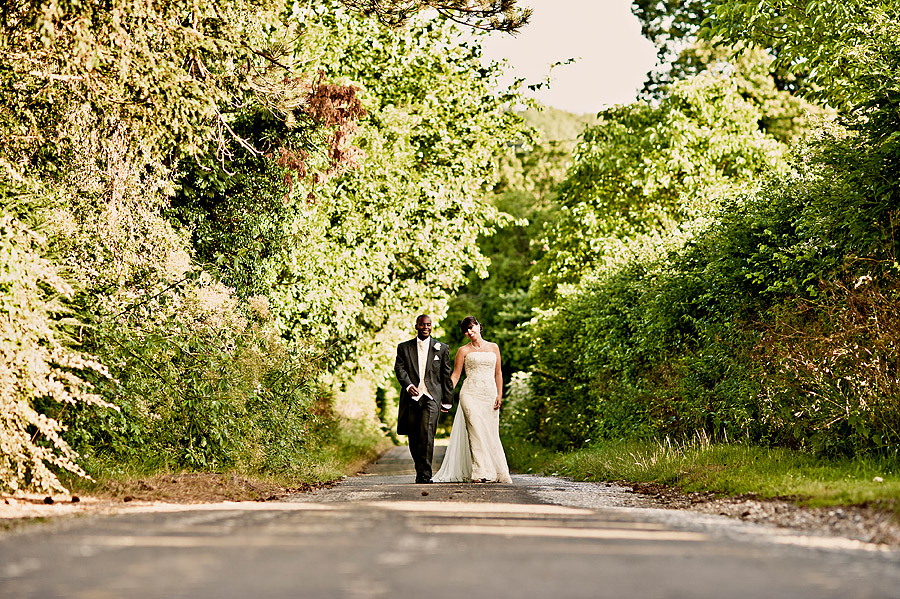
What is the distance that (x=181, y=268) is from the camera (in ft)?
48.5

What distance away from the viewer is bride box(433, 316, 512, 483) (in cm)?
1577

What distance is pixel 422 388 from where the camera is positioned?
1570 centimetres

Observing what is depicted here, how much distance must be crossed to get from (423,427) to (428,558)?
1007 centimetres

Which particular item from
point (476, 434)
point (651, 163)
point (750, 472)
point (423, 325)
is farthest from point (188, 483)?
point (651, 163)

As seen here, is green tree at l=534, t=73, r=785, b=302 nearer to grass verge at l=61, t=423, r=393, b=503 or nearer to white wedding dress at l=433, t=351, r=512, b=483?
white wedding dress at l=433, t=351, r=512, b=483

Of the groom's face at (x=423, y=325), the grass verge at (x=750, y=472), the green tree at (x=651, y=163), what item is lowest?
the grass verge at (x=750, y=472)

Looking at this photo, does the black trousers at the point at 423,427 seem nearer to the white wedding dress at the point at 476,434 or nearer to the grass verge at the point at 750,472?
the white wedding dress at the point at 476,434

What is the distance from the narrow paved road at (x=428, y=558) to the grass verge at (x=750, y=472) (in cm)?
110

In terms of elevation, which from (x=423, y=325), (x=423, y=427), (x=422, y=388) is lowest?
(x=423, y=427)

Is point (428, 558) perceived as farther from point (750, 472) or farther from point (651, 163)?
point (651, 163)

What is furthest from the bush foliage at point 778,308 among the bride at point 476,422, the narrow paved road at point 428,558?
the narrow paved road at point 428,558

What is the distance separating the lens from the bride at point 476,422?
51.8ft

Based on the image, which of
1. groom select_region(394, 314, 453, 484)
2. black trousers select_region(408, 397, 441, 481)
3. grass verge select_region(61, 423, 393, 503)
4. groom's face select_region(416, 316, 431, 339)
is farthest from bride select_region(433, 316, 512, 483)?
grass verge select_region(61, 423, 393, 503)

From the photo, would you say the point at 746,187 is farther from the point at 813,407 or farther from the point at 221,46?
the point at 221,46
